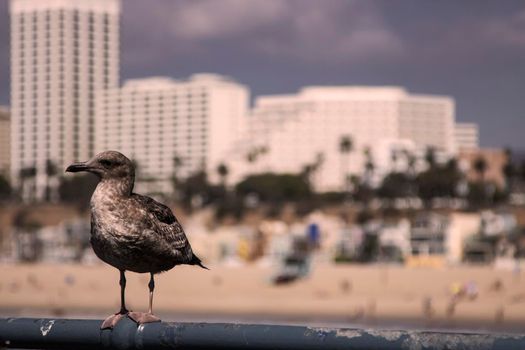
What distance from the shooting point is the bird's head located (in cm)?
466

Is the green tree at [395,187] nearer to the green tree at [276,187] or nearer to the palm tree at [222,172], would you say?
the green tree at [276,187]

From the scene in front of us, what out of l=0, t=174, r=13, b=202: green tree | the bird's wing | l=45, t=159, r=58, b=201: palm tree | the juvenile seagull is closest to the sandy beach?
the bird's wing

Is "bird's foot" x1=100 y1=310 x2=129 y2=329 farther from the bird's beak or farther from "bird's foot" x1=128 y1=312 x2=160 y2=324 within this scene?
the bird's beak

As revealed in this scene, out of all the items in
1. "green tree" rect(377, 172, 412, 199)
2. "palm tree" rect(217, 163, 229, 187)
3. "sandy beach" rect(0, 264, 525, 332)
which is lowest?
"sandy beach" rect(0, 264, 525, 332)

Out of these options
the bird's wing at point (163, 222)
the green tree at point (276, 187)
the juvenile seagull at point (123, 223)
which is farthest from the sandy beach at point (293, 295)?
the green tree at point (276, 187)

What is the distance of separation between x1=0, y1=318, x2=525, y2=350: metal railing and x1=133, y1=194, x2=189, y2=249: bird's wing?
0.82 meters

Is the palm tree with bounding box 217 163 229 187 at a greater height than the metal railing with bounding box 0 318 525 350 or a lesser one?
greater

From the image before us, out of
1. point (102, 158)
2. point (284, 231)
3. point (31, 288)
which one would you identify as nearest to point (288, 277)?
point (31, 288)

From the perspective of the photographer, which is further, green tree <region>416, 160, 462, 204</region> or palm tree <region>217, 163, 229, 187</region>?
palm tree <region>217, 163, 229, 187</region>

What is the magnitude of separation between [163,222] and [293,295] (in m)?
77.6

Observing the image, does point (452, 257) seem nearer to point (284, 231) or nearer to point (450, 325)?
point (284, 231)

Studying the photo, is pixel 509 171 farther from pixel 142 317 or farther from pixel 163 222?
pixel 142 317

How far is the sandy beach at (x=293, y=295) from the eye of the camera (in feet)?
219

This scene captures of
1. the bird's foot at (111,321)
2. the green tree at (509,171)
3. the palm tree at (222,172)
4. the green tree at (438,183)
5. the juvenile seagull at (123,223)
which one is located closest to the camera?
the bird's foot at (111,321)
